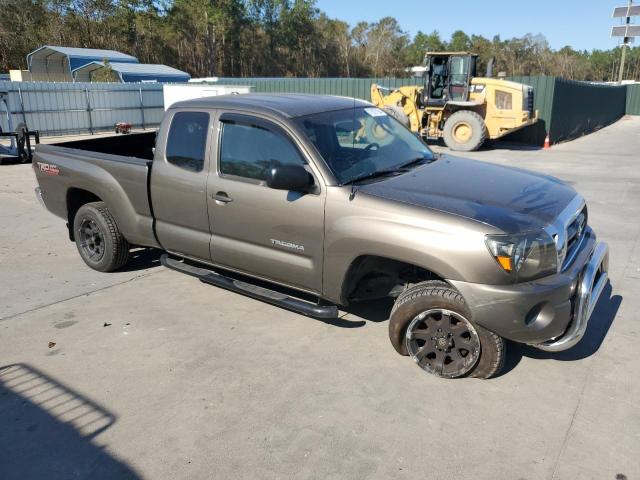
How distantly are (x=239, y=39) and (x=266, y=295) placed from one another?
6124 cm

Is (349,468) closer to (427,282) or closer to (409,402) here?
(409,402)

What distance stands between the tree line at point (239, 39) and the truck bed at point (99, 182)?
145 feet

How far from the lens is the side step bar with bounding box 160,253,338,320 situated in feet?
13.4

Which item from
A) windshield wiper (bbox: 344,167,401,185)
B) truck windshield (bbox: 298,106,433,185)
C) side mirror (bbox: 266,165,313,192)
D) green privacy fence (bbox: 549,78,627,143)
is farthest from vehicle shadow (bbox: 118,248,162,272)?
green privacy fence (bbox: 549,78,627,143)

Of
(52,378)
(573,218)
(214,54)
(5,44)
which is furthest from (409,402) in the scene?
(214,54)

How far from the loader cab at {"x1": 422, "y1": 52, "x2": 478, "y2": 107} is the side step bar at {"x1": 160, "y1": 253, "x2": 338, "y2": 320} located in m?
14.3

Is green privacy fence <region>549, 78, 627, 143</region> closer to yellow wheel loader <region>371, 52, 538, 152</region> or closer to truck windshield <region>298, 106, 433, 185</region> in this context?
yellow wheel loader <region>371, 52, 538, 152</region>

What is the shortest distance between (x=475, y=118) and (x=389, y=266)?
46.2ft

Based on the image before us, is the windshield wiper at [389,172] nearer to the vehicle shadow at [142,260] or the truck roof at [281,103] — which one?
the truck roof at [281,103]

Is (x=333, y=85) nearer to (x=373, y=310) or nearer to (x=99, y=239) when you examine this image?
(x=99, y=239)

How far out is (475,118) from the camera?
1688cm

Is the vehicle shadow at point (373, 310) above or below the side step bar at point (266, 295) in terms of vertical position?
below

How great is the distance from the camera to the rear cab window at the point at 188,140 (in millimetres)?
4668

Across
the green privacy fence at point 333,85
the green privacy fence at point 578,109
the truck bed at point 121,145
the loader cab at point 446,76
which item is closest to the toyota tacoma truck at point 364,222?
the truck bed at point 121,145
